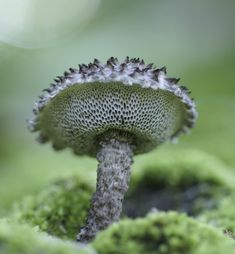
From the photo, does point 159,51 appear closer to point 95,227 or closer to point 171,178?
point 171,178

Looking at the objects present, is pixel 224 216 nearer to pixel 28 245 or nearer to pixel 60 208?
pixel 60 208

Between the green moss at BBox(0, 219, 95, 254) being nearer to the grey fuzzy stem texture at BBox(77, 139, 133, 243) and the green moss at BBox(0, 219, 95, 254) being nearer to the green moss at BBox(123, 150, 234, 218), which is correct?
the grey fuzzy stem texture at BBox(77, 139, 133, 243)

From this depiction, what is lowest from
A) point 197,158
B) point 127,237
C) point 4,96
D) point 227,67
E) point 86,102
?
point 127,237

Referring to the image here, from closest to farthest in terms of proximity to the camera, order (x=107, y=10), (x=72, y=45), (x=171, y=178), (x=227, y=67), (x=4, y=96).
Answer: (x=171, y=178) → (x=4, y=96) → (x=227, y=67) → (x=72, y=45) → (x=107, y=10)

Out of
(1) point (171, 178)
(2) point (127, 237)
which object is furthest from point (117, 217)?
(1) point (171, 178)

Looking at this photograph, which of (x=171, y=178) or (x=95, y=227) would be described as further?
(x=171, y=178)

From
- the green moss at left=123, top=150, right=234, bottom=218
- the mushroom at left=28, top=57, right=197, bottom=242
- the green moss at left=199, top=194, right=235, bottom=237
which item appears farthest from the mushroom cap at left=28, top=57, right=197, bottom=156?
the green moss at left=123, top=150, right=234, bottom=218
